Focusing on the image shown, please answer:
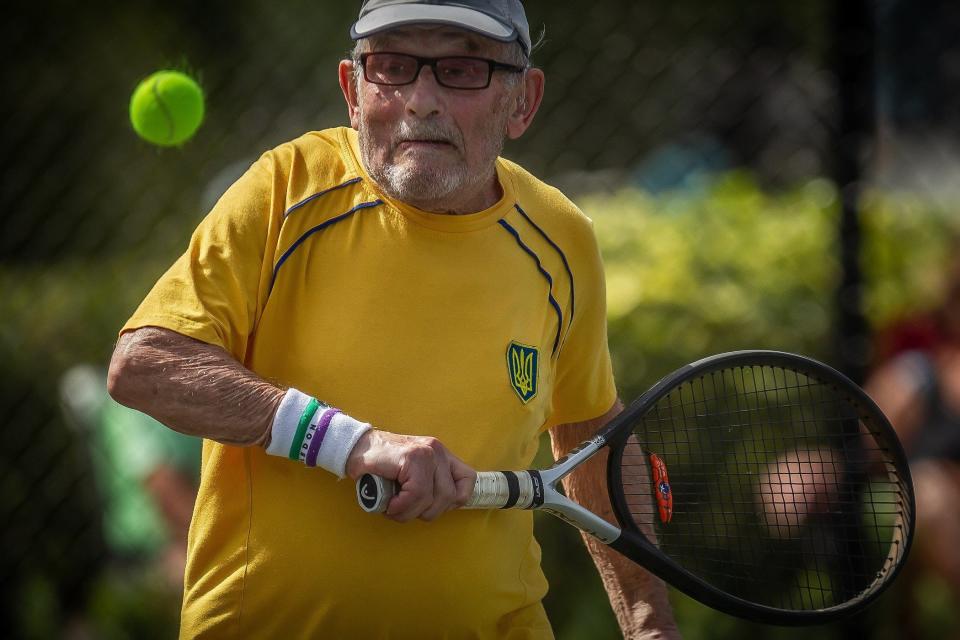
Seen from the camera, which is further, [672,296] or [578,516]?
[672,296]

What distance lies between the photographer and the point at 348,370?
2.34 m

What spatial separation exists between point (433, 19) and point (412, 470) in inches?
33.0

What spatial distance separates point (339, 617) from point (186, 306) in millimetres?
653

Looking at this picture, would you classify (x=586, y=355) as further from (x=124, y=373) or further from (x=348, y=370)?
(x=124, y=373)

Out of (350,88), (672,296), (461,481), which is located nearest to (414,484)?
(461,481)

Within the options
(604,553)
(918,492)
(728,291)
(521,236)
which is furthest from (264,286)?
(918,492)

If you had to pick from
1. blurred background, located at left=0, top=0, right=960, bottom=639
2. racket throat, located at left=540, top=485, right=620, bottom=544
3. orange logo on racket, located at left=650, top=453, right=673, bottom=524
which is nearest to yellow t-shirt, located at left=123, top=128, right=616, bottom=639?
racket throat, located at left=540, top=485, right=620, bottom=544

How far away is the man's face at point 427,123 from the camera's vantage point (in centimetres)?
236

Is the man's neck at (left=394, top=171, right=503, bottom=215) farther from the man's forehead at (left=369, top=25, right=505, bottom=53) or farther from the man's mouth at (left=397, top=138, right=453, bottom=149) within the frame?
the man's forehead at (left=369, top=25, right=505, bottom=53)

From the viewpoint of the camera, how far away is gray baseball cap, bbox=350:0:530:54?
233 centimetres

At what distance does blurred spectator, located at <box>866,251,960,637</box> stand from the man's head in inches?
91.8

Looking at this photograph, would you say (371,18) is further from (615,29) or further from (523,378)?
(615,29)

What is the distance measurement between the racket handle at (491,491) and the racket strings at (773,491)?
12.7 inches

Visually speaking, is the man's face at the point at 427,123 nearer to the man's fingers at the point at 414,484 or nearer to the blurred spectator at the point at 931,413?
the man's fingers at the point at 414,484
